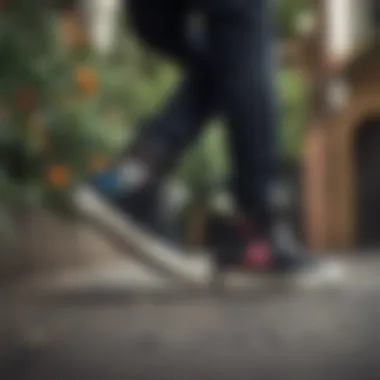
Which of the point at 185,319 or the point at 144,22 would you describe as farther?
the point at 144,22

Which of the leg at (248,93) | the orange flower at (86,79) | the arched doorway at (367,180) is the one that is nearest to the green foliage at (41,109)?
the orange flower at (86,79)

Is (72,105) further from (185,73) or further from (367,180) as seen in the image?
(367,180)

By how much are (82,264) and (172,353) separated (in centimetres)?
30

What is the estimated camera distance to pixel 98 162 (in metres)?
0.85

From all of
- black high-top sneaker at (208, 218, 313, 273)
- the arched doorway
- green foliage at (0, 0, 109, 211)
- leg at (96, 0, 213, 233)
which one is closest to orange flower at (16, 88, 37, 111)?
green foliage at (0, 0, 109, 211)

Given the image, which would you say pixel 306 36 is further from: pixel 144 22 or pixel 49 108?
pixel 49 108

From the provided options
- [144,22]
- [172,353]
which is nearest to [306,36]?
[144,22]

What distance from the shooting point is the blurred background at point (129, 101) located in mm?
818

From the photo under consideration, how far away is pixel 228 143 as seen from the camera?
0.82 metres

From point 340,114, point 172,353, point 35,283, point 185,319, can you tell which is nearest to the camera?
point 172,353

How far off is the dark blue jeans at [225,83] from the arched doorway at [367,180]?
0.11 meters

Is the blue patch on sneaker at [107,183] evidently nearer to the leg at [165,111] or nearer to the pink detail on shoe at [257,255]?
the leg at [165,111]

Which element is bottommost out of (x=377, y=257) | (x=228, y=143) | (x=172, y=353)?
(x=172, y=353)

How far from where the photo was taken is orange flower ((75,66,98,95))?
83 cm
